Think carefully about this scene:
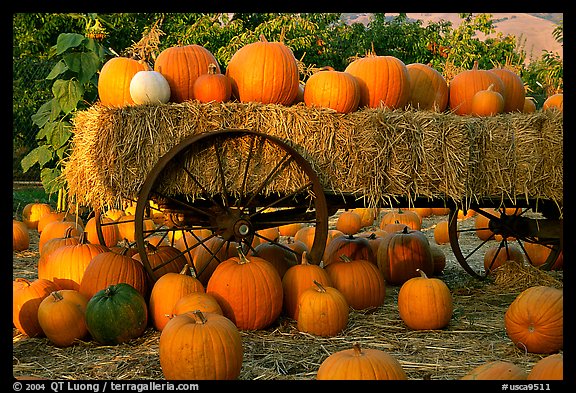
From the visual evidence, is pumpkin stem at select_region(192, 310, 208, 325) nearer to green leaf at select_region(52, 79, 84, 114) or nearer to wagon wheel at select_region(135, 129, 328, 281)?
wagon wheel at select_region(135, 129, 328, 281)

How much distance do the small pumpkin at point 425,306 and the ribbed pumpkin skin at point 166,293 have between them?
1.24m

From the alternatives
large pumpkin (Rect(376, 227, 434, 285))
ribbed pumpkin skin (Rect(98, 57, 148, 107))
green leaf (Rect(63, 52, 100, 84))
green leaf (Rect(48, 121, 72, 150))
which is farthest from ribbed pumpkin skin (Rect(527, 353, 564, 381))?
green leaf (Rect(48, 121, 72, 150))

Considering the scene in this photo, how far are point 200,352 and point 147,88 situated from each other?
7.11 feet

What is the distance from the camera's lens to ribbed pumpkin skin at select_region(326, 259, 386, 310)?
13.8ft

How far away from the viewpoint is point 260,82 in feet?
14.9

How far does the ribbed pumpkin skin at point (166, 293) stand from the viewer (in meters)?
3.73

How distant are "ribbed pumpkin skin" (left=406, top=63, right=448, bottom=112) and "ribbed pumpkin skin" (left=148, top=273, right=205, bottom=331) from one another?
2.41 metres

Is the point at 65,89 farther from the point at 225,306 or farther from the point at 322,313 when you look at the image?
the point at 322,313

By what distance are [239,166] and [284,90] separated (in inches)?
27.5

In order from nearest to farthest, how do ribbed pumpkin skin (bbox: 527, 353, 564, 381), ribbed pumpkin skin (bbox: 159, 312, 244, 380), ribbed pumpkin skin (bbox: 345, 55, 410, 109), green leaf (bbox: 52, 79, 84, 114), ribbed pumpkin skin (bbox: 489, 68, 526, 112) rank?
1. ribbed pumpkin skin (bbox: 527, 353, 564, 381)
2. ribbed pumpkin skin (bbox: 159, 312, 244, 380)
3. ribbed pumpkin skin (bbox: 345, 55, 410, 109)
4. ribbed pumpkin skin (bbox: 489, 68, 526, 112)
5. green leaf (bbox: 52, 79, 84, 114)

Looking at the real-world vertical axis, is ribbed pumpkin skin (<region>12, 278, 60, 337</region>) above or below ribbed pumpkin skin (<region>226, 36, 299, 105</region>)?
below

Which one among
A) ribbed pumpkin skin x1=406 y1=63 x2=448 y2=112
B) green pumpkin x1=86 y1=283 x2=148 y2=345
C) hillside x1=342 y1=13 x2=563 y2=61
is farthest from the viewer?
hillside x1=342 y1=13 x2=563 y2=61
